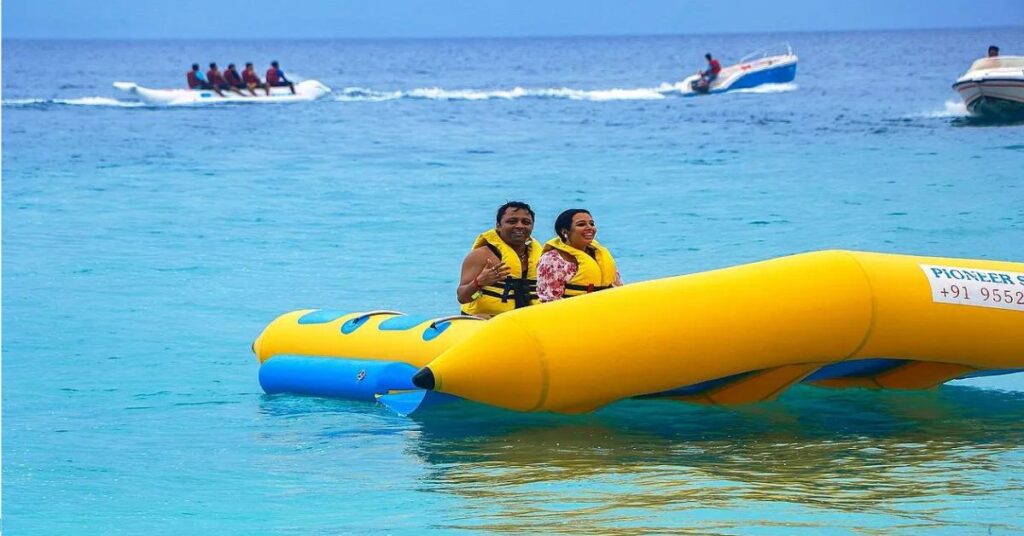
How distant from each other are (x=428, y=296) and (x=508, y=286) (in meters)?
3.81

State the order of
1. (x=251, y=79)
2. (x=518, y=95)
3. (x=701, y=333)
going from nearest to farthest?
(x=701, y=333) < (x=251, y=79) < (x=518, y=95)

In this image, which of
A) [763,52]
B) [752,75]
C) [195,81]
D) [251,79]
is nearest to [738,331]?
[195,81]

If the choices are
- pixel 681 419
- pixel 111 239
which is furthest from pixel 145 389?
pixel 111 239

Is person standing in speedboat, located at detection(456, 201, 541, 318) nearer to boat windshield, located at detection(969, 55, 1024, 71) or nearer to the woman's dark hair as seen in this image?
the woman's dark hair

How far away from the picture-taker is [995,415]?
5.68m

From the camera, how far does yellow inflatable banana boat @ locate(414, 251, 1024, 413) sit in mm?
4938

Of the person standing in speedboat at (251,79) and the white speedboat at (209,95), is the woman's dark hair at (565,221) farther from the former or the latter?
the person standing in speedboat at (251,79)

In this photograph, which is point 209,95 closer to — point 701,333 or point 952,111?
point 952,111

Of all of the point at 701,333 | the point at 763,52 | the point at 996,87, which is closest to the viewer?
the point at 701,333

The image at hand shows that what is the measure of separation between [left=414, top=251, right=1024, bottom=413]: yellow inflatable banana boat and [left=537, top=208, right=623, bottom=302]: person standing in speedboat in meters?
0.56

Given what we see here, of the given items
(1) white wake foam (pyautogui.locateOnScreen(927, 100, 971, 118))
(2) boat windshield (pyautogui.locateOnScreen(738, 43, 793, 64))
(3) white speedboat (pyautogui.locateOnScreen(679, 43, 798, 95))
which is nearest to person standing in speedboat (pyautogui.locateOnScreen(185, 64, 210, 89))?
(2) boat windshield (pyautogui.locateOnScreen(738, 43, 793, 64))

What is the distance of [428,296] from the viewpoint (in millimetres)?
9711

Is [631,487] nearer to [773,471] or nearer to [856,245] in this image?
[773,471]

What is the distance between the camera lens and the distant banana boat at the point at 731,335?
4.94 meters
